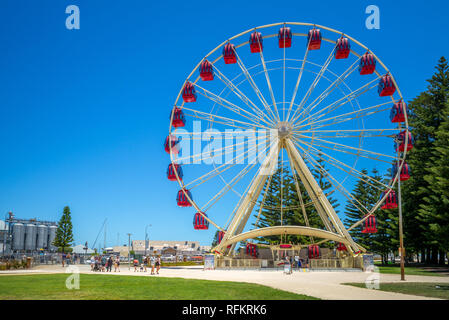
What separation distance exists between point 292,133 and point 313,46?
647 cm

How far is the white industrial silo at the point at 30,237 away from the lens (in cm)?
9446

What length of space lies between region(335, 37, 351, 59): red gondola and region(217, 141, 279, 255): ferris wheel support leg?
7.61 meters

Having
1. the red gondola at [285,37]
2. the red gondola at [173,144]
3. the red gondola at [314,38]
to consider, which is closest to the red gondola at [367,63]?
the red gondola at [314,38]

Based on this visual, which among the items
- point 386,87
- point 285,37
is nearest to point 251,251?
point 386,87

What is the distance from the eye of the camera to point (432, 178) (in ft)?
119

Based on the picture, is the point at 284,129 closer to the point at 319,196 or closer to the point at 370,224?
the point at 319,196

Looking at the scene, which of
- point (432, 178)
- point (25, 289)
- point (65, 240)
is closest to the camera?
point (25, 289)

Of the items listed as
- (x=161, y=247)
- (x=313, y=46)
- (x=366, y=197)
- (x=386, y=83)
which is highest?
(x=313, y=46)

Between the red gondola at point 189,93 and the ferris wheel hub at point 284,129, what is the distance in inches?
261

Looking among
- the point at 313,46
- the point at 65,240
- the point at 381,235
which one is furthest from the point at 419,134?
the point at 65,240

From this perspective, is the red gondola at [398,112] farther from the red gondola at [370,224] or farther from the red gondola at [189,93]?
the red gondola at [189,93]

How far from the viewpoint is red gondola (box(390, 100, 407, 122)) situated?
2948 centimetres

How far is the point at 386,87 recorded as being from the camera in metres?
29.6
